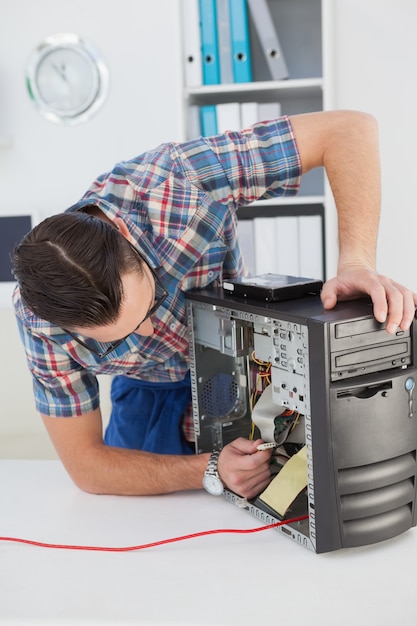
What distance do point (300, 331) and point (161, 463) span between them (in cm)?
40

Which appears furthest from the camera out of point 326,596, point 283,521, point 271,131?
point 271,131

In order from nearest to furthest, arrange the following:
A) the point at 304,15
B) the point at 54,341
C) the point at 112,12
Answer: the point at 54,341 → the point at 304,15 → the point at 112,12

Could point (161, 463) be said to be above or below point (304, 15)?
below

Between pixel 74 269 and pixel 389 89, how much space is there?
2.29 meters

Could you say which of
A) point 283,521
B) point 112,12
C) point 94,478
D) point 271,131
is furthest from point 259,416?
point 112,12

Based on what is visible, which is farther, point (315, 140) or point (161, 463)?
point (315, 140)

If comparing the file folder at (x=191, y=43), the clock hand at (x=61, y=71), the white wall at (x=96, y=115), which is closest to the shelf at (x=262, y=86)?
the file folder at (x=191, y=43)

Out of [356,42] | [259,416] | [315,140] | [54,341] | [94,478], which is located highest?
[356,42]

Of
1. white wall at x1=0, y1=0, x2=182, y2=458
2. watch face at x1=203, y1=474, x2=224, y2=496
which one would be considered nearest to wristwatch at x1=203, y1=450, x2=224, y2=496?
watch face at x1=203, y1=474, x2=224, y2=496

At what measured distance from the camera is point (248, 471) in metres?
1.17

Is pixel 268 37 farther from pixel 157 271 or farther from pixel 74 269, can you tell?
pixel 74 269

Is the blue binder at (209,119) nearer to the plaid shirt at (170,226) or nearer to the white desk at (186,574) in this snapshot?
the plaid shirt at (170,226)

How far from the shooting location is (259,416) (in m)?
1.16

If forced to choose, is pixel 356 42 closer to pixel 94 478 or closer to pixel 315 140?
pixel 315 140
